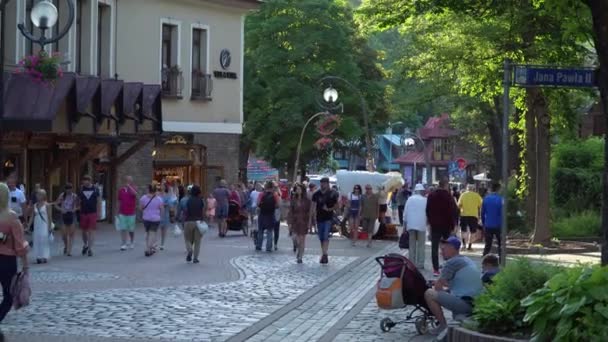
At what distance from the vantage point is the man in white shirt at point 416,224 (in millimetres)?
22434

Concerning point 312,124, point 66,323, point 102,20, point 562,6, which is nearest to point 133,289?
point 66,323

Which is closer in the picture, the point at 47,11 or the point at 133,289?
the point at 133,289

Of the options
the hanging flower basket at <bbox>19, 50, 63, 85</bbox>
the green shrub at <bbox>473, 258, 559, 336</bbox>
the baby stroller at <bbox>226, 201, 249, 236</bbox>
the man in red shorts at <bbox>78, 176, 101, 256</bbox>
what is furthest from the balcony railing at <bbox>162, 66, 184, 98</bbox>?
the green shrub at <bbox>473, 258, 559, 336</bbox>

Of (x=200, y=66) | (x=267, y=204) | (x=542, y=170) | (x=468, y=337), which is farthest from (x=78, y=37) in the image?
(x=468, y=337)

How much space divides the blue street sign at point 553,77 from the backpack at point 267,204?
14.7 metres

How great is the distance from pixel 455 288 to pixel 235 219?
21.8 metres

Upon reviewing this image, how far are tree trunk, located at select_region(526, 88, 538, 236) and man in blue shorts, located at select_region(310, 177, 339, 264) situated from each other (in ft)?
23.9

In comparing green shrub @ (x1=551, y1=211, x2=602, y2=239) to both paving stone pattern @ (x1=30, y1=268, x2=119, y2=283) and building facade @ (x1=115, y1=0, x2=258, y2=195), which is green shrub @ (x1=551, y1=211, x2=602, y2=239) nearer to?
building facade @ (x1=115, y1=0, x2=258, y2=195)

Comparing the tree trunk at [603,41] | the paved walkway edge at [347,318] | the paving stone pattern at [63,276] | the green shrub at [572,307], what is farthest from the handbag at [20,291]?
the paving stone pattern at [63,276]

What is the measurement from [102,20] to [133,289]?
21329 millimetres

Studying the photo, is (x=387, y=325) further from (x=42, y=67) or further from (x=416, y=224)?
(x=42, y=67)

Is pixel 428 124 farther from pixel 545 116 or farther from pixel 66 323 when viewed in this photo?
pixel 66 323

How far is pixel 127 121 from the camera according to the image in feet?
112

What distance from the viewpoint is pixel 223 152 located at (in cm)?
4472
